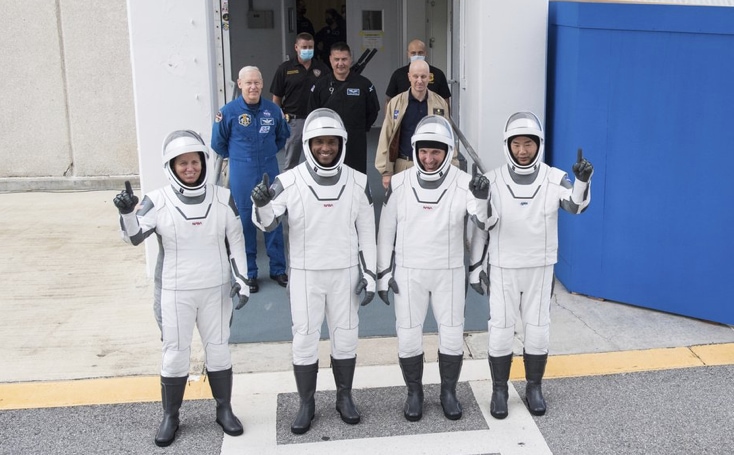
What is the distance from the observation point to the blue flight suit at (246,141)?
268 inches

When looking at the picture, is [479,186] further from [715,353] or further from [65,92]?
[65,92]

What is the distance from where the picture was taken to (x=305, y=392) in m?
5.00

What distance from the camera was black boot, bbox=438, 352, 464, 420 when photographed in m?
5.10

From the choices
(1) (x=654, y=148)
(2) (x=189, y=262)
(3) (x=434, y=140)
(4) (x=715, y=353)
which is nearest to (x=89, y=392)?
(2) (x=189, y=262)

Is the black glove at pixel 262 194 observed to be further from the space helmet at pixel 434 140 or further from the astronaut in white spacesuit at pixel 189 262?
the space helmet at pixel 434 140

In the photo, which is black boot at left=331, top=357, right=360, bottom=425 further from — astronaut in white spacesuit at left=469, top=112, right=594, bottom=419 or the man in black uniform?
the man in black uniform

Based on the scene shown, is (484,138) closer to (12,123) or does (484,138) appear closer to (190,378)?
(190,378)

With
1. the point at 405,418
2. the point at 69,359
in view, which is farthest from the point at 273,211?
the point at 69,359

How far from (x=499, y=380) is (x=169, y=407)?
1.99 meters

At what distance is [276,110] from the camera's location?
22.9ft

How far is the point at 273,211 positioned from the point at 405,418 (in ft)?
4.92

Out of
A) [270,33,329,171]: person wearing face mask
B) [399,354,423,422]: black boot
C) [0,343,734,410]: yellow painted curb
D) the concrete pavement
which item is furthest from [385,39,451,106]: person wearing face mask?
[399,354,423,422]: black boot

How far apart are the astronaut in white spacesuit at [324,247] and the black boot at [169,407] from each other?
0.68 metres

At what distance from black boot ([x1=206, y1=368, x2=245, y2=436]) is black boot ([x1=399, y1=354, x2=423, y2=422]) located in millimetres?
1008
